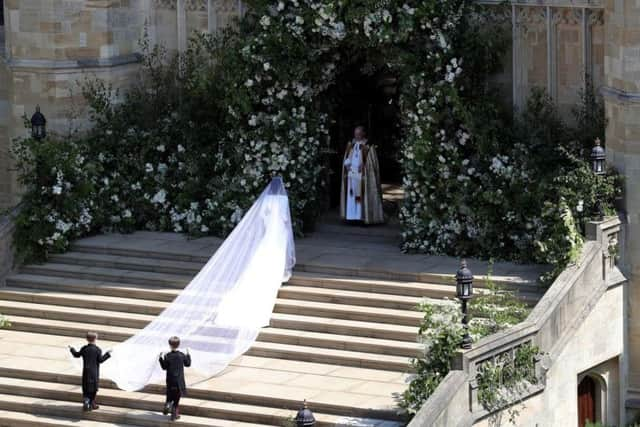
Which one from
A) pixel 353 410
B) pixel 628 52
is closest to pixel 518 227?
pixel 628 52

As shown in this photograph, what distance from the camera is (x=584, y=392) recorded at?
29.4 m

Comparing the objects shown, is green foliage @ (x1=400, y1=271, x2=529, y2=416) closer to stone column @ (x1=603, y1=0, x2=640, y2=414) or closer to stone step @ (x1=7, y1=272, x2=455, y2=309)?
stone step @ (x1=7, y1=272, x2=455, y2=309)

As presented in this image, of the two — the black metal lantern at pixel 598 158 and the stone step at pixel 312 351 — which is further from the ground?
the black metal lantern at pixel 598 158

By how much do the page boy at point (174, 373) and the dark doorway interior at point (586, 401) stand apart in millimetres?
6183

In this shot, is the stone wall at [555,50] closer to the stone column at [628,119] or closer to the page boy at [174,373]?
the stone column at [628,119]

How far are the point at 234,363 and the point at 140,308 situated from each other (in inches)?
92.4

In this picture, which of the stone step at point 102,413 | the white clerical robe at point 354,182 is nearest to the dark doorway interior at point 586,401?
the white clerical robe at point 354,182

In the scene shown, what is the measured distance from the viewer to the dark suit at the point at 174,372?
87.4 feet

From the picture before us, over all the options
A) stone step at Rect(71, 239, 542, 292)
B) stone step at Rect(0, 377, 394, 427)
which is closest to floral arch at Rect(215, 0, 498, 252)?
stone step at Rect(71, 239, 542, 292)

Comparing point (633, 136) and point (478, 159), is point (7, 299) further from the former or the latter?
point (633, 136)

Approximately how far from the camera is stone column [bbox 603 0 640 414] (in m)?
28.6

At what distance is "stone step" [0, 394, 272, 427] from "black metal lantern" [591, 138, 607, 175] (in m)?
6.42

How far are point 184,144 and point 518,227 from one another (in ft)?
20.9

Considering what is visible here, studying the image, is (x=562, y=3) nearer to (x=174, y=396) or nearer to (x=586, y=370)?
(x=586, y=370)
